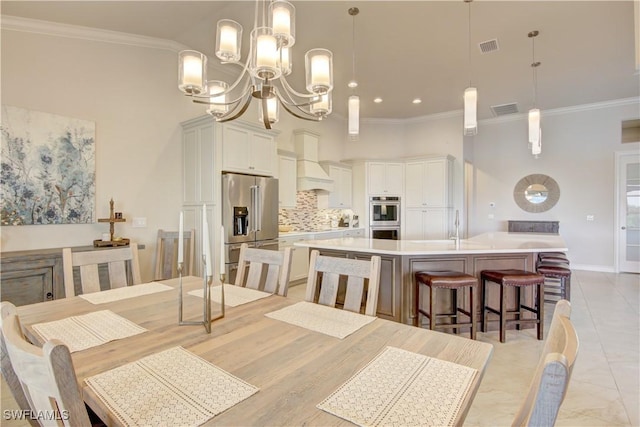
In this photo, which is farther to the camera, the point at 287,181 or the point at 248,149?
the point at 287,181

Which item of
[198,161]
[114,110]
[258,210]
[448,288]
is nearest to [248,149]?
[198,161]

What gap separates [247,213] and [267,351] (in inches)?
122

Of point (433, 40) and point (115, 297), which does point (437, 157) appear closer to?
point (433, 40)

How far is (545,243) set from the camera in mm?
3533

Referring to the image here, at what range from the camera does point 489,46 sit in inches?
159

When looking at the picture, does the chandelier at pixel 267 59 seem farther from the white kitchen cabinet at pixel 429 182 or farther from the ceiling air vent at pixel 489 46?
the white kitchen cabinet at pixel 429 182

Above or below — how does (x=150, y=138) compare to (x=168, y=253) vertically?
above

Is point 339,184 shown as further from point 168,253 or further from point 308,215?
point 168,253

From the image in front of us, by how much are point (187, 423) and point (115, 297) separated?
136 cm

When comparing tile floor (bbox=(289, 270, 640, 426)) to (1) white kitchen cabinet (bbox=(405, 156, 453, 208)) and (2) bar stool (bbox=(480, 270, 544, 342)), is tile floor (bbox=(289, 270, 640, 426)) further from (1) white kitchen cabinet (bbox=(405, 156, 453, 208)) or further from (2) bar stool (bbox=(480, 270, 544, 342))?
(1) white kitchen cabinet (bbox=(405, 156, 453, 208))

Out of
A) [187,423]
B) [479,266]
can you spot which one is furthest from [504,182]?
[187,423]

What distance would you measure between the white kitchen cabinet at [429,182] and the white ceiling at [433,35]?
4.90 ft

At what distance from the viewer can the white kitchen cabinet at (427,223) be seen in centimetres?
654

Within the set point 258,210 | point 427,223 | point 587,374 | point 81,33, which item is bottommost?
point 587,374
